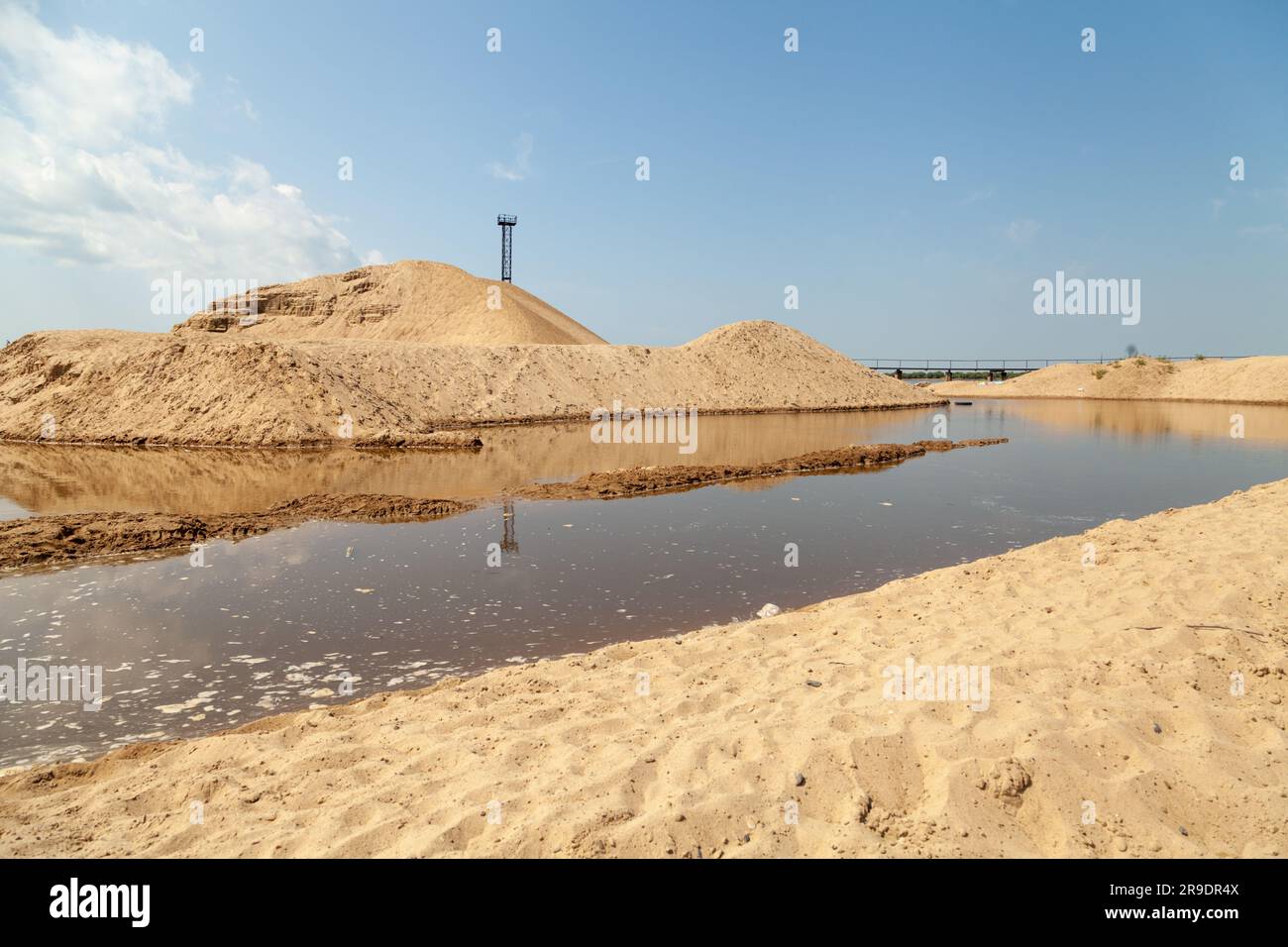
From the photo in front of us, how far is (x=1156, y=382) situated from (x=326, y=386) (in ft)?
255

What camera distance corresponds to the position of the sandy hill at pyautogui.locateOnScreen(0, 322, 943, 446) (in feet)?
92.3

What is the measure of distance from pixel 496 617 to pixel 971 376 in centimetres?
9619

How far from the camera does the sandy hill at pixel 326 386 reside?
92.3 feet

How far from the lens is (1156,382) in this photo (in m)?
70.6

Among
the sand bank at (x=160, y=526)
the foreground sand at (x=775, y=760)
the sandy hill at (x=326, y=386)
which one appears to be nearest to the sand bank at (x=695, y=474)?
the sand bank at (x=160, y=526)

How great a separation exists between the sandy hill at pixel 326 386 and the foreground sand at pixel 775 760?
78.2ft

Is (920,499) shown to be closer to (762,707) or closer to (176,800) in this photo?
(762,707)

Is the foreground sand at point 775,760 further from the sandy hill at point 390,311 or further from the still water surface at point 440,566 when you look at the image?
the sandy hill at point 390,311

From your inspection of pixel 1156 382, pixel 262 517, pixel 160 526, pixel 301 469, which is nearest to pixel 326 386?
pixel 301 469

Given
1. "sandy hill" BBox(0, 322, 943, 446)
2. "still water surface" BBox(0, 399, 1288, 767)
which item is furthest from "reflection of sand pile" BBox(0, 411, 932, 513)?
"sandy hill" BBox(0, 322, 943, 446)

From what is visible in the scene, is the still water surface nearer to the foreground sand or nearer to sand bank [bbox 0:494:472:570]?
sand bank [bbox 0:494:472:570]

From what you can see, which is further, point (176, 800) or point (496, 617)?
point (496, 617)
